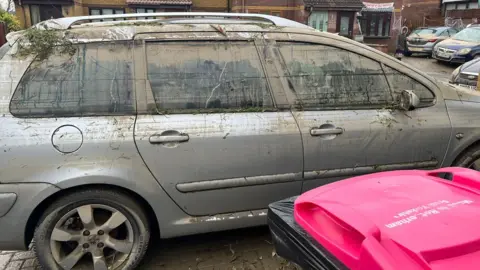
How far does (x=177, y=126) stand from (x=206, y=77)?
421mm

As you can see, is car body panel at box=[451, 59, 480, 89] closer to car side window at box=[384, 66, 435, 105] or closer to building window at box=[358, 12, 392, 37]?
car side window at box=[384, 66, 435, 105]

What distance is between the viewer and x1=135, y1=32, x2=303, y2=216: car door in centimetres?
259

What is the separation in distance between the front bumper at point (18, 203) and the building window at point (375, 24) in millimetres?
28933

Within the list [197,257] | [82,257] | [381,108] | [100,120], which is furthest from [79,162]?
[381,108]

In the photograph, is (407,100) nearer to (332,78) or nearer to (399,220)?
(332,78)

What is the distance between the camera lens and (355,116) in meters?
2.97

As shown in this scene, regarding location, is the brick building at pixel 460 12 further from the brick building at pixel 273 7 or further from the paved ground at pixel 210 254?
the paved ground at pixel 210 254

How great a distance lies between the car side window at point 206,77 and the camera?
2.67 m

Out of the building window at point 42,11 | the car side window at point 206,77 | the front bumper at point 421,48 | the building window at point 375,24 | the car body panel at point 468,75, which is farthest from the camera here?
the building window at point 375,24

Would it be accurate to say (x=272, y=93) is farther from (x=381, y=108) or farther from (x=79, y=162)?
(x=79, y=162)

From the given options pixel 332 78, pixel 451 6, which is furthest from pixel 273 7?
pixel 332 78

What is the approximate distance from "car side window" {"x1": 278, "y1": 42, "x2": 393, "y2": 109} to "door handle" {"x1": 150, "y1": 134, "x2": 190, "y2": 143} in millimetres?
876

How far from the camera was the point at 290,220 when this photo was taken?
1885 millimetres

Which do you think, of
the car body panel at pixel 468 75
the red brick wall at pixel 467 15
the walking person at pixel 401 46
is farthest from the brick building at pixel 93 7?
the red brick wall at pixel 467 15
